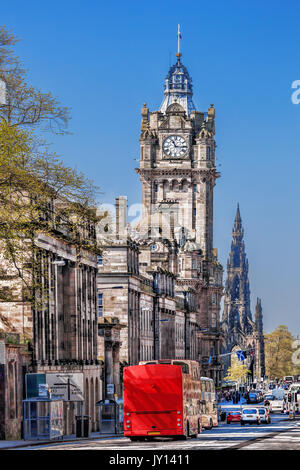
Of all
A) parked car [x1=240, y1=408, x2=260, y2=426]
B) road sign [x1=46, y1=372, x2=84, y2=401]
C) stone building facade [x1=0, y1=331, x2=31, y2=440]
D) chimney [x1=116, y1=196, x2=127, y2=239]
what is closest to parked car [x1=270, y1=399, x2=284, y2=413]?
chimney [x1=116, y1=196, x2=127, y2=239]

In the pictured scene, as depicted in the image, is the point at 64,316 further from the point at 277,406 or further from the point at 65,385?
the point at 277,406

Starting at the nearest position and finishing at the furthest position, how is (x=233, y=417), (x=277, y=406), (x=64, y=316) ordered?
(x=64, y=316) < (x=233, y=417) < (x=277, y=406)

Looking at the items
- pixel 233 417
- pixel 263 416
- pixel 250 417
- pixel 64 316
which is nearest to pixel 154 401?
pixel 64 316

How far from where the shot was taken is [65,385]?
259 feet

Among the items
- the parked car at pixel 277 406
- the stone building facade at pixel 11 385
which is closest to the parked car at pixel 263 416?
the stone building facade at pixel 11 385

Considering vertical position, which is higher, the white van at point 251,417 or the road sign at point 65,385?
the road sign at point 65,385

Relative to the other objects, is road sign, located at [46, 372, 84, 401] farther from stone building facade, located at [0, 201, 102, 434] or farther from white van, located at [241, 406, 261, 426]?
white van, located at [241, 406, 261, 426]

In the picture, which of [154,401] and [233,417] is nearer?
[154,401]

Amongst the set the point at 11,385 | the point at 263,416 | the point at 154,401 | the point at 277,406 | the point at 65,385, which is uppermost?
the point at 11,385

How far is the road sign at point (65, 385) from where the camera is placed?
78194 millimetres

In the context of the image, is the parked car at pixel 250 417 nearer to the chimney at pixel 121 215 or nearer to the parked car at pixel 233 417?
the parked car at pixel 233 417

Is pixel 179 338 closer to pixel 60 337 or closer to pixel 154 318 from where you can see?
pixel 154 318

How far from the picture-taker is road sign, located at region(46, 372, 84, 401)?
78.2 meters
